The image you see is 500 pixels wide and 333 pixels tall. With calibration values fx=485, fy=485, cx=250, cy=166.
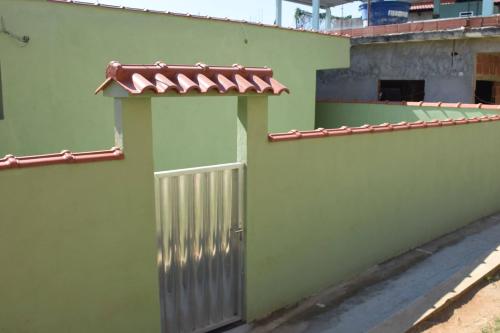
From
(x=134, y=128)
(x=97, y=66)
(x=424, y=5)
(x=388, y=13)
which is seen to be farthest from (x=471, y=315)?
(x=424, y=5)

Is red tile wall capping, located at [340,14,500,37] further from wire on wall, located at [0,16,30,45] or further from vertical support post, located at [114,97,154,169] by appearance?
vertical support post, located at [114,97,154,169]

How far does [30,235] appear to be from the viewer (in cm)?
391

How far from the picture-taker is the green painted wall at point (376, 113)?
11.5 meters

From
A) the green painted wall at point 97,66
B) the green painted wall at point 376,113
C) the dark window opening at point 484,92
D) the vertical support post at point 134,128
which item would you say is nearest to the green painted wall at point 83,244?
the vertical support post at point 134,128

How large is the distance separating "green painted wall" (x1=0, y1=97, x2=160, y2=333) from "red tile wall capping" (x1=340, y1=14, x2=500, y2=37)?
1143 centimetres

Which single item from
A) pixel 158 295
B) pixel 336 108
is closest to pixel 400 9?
pixel 336 108

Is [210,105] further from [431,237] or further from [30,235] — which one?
[30,235]

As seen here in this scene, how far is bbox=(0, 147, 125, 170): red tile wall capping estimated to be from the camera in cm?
374

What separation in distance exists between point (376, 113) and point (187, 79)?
9.49 meters

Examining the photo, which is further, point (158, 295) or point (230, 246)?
point (230, 246)

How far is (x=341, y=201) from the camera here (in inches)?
257

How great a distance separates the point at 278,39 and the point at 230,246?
23.9 ft

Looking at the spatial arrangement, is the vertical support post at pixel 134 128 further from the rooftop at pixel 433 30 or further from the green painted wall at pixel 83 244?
the rooftop at pixel 433 30

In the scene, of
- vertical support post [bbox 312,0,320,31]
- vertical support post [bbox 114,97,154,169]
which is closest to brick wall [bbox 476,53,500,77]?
vertical support post [bbox 312,0,320,31]
